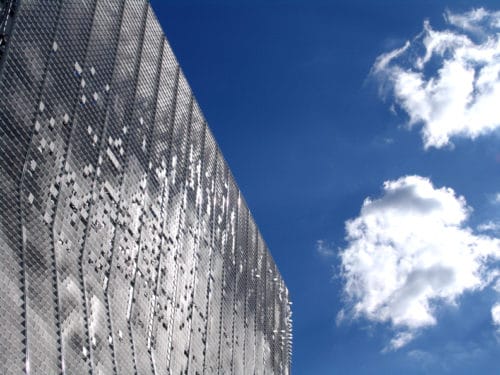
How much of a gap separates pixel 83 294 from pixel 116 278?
43.8 feet

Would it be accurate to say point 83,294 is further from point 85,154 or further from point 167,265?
point 167,265

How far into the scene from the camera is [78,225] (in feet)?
305

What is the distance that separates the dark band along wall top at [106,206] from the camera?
7925cm

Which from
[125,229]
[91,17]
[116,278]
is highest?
[91,17]

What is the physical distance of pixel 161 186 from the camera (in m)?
127

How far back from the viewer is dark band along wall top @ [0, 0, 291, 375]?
79.2m

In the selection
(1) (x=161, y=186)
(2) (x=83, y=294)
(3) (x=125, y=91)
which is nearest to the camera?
(2) (x=83, y=294)

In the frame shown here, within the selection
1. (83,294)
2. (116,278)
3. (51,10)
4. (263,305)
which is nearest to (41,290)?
(83,294)

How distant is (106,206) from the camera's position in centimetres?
10262

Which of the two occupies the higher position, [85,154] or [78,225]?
[85,154]

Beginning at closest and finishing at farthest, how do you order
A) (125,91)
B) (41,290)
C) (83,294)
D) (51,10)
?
(41,290)
(83,294)
(51,10)
(125,91)

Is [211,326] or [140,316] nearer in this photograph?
[140,316]

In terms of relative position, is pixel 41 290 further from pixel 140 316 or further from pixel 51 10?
pixel 51 10

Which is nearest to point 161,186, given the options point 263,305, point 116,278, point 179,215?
point 179,215
